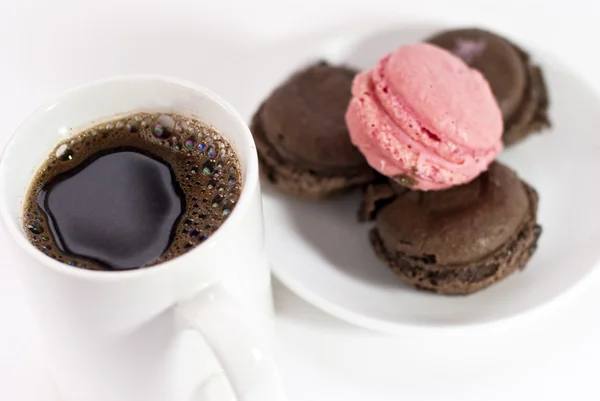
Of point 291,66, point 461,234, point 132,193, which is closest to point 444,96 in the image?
point 461,234

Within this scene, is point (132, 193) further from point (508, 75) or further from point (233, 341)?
point (508, 75)

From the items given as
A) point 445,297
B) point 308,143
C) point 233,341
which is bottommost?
point 445,297

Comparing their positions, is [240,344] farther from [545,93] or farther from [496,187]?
[545,93]

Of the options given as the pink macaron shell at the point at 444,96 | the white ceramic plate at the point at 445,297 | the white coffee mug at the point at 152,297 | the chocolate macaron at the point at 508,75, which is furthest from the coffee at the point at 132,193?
the chocolate macaron at the point at 508,75

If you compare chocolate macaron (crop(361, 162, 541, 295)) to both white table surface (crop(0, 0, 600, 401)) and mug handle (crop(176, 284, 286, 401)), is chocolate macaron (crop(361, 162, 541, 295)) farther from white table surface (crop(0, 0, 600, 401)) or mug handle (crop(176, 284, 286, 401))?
mug handle (crop(176, 284, 286, 401))

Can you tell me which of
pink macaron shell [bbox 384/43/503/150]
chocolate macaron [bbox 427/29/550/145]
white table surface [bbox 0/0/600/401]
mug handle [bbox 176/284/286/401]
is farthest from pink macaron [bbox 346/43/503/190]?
mug handle [bbox 176/284/286/401]
